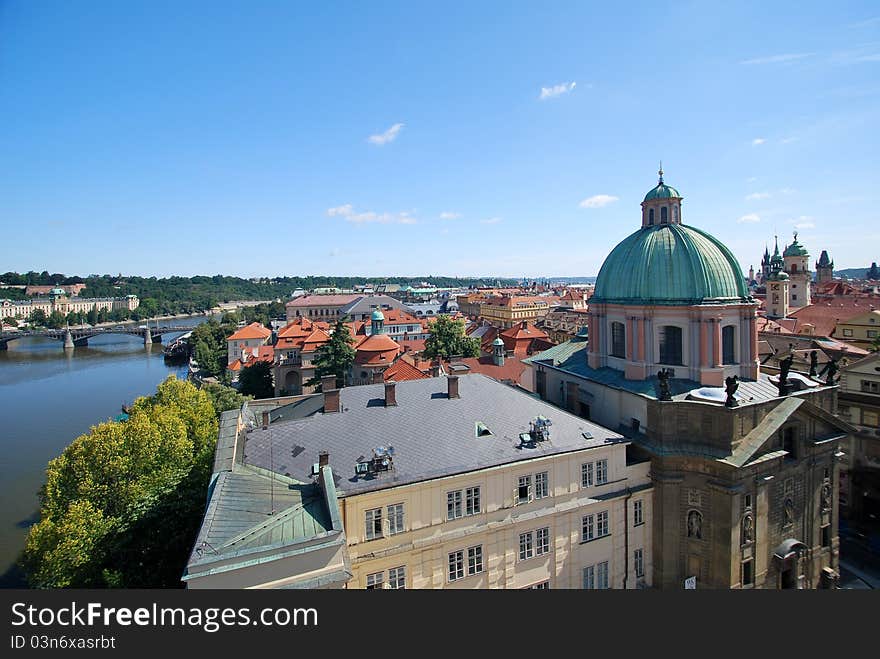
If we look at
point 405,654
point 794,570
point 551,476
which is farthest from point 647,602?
point 794,570

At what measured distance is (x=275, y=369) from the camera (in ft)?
221

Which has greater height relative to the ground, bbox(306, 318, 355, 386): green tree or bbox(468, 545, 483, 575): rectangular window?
bbox(306, 318, 355, 386): green tree

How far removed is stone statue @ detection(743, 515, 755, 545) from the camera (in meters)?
21.4

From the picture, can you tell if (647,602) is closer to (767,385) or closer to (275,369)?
(767,385)

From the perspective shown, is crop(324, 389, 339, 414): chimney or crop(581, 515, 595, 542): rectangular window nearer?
crop(581, 515, 595, 542): rectangular window

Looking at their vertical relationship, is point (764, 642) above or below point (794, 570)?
above

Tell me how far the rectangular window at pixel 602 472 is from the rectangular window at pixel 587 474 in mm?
408

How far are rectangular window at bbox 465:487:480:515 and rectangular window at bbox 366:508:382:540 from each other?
328 cm

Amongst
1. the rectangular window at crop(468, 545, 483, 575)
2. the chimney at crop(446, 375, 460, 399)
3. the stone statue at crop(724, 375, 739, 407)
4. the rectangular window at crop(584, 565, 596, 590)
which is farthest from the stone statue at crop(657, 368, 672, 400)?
the rectangular window at crop(468, 545, 483, 575)

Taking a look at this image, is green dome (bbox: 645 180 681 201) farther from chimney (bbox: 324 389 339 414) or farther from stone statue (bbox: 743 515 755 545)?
chimney (bbox: 324 389 339 414)

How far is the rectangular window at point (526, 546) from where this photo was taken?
765 inches

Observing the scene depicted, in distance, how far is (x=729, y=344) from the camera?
25.0m

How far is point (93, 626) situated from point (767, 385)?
27288 millimetres

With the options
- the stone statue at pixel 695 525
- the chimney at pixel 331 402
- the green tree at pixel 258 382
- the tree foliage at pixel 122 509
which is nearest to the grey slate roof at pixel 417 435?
the chimney at pixel 331 402
